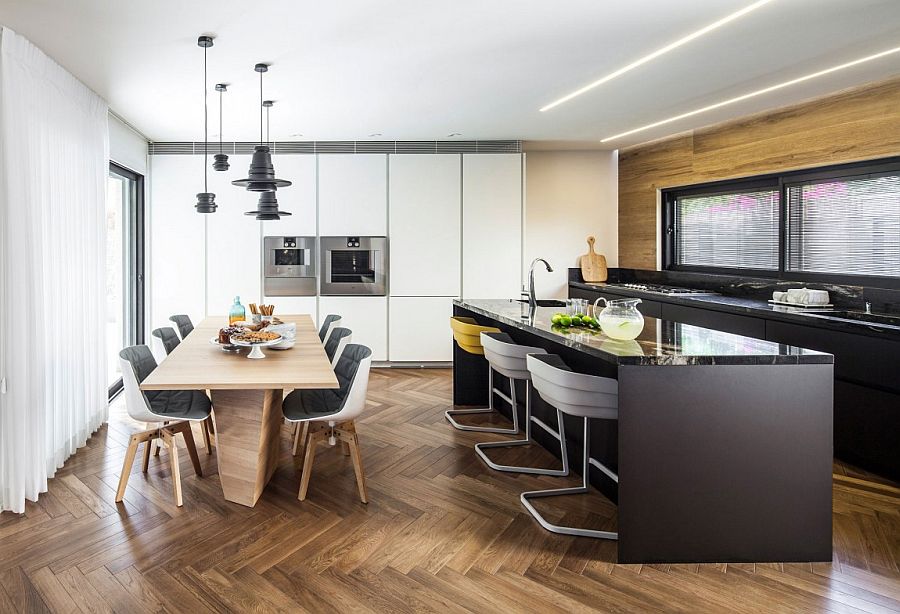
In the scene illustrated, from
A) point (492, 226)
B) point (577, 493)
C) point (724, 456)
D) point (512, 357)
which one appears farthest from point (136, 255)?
point (724, 456)

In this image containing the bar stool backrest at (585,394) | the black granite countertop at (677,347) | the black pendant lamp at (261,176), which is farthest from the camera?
the black pendant lamp at (261,176)

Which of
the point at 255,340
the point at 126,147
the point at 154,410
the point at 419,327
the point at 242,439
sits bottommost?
the point at 242,439

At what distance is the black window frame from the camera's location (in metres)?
4.26

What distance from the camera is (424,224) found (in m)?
6.58

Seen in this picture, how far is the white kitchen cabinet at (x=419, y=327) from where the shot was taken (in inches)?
261

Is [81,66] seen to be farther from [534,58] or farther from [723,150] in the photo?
[723,150]

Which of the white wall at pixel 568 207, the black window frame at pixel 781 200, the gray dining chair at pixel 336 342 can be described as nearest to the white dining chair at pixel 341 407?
the gray dining chair at pixel 336 342

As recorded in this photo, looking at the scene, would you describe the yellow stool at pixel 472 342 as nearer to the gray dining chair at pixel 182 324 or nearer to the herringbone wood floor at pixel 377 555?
the herringbone wood floor at pixel 377 555

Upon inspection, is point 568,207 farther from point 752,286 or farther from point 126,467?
point 126,467

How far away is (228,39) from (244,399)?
6.65 feet

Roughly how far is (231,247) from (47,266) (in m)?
2.97

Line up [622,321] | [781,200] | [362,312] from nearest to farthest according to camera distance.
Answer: [622,321]
[781,200]
[362,312]

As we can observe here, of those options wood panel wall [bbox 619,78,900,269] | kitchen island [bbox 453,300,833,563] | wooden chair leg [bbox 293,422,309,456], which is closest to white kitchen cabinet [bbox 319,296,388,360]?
wooden chair leg [bbox 293,422,309,456]

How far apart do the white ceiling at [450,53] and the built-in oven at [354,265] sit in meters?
1.55
